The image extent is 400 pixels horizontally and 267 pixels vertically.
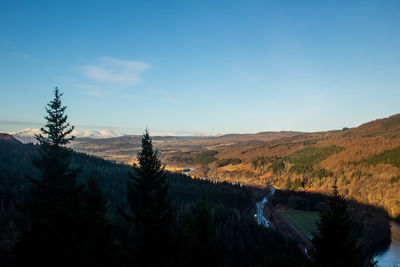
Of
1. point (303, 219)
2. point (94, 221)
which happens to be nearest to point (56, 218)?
point (94, 221)

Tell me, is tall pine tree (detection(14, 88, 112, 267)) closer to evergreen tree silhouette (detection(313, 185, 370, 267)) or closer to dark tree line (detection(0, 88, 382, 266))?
dark tree line (detection(0, 88, 382, 266))

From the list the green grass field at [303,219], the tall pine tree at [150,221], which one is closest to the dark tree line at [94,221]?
the tall pine tree at [150,221]

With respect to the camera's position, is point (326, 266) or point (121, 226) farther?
point (121, 226)

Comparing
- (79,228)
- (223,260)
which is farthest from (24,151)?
(79,228)

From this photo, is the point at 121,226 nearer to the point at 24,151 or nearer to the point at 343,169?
the point at 24,151

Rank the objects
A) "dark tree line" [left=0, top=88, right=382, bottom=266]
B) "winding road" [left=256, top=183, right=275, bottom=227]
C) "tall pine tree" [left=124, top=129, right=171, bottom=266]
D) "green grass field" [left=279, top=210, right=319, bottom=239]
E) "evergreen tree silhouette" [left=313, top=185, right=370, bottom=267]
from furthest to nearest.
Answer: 1. "winding road" [left=256, top=183, right=275, bottom=227]
2. "green grass field" [left=279, top=210, right=319, bottom=239]
3. "evergreen tree silhouette" [left=313, top=185, right=370, bottom=267]
4. "dark tree line" [left=0, top=88, right=382, bottom=266]
5. "tall pine tree" [left=124, top=129, right=171, bottom=266]

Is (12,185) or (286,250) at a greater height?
(12,185)

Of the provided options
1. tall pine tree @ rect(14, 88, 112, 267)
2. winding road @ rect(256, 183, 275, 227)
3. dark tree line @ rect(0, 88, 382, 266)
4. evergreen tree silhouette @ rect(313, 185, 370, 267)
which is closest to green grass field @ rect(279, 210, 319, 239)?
winding road @ rect(256, 183, 275, 227)

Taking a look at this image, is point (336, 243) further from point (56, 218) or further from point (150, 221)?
point (56, 218)
